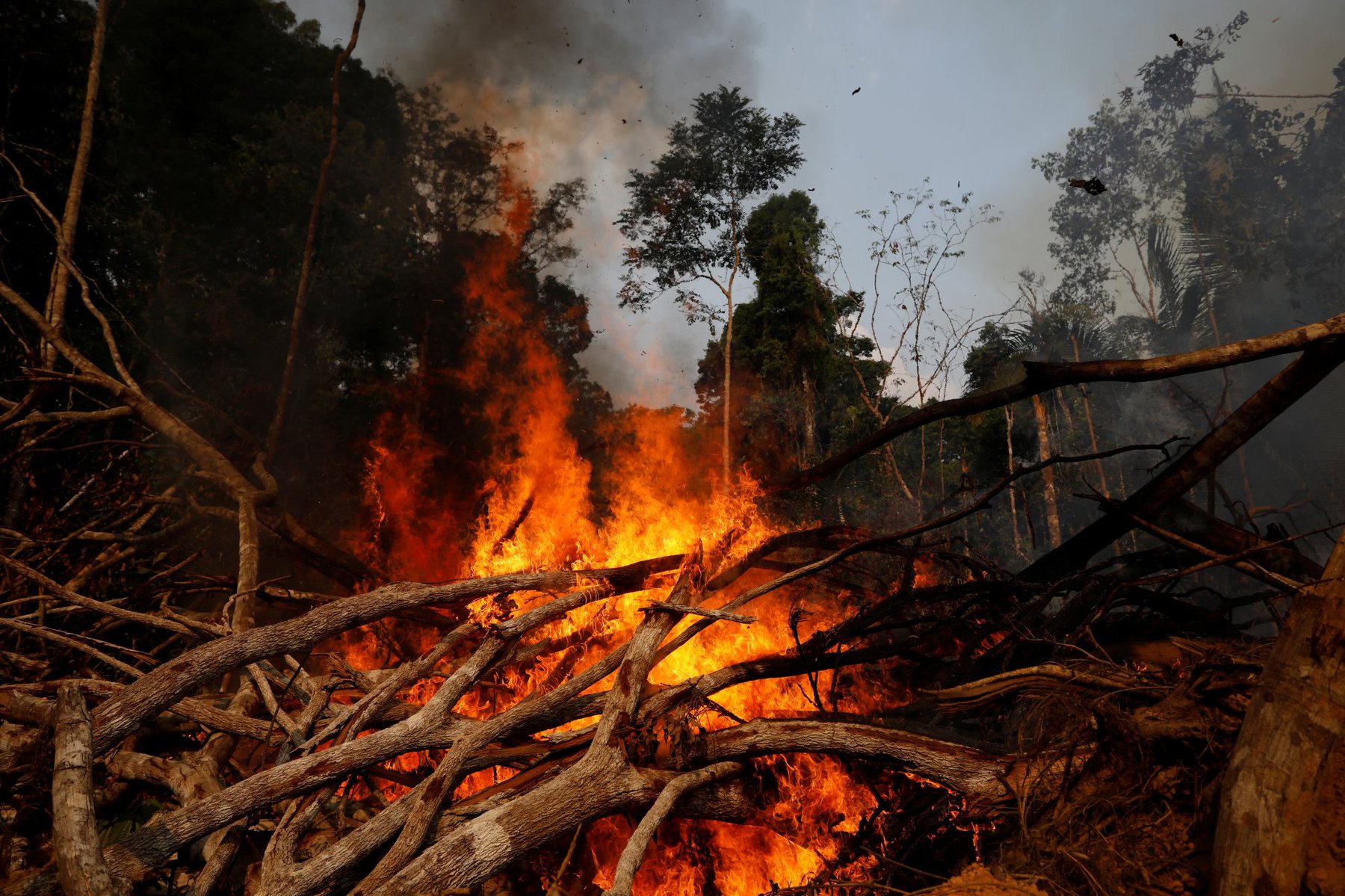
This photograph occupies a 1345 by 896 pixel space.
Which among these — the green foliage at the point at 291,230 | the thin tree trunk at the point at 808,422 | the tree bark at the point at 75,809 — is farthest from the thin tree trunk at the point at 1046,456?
the tree bark at the point at 75,809

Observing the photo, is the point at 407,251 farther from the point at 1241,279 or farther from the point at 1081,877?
the point at 1241,279

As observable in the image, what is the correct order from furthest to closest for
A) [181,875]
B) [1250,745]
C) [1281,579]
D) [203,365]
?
[203,365] → [181,875] → [1281,579] → [1250,745]

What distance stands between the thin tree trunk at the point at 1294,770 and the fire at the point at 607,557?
241 cm

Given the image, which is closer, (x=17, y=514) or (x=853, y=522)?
(x=17, y=514)

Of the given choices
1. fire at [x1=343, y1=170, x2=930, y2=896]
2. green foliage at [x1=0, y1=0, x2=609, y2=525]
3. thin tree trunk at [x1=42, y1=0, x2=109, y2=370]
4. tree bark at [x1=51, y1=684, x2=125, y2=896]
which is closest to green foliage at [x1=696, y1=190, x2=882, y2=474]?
fire at [x1=343, y1=170, x2=930, y2=896]

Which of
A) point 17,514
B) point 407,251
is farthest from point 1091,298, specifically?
point 17,514

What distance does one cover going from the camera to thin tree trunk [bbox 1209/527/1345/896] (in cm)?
224

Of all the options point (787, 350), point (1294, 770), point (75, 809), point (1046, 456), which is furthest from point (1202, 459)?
point (1046, 456)

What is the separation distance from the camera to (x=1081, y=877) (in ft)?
9.20

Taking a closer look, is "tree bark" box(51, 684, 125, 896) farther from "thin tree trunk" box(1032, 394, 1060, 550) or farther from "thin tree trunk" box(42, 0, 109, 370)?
"thin tree trunk" box(1032, 394, 1060, 550)

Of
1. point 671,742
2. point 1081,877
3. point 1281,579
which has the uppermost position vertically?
point 1281,579

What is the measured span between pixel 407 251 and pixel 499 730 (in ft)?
66.4

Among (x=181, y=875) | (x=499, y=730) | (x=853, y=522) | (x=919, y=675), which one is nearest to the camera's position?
(x=499, y=730)

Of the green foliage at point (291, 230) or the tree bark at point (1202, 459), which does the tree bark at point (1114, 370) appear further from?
the green foliage at point (291, 230)
